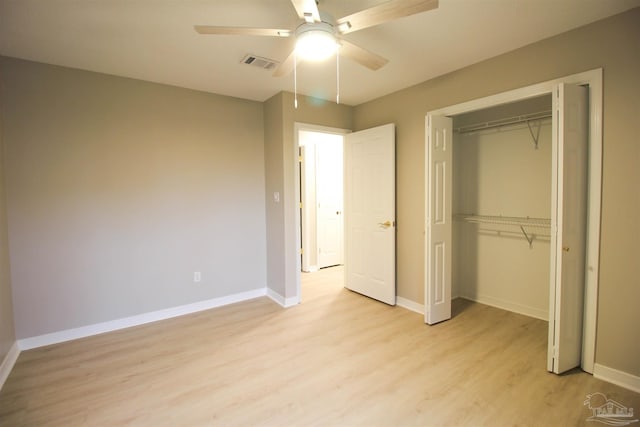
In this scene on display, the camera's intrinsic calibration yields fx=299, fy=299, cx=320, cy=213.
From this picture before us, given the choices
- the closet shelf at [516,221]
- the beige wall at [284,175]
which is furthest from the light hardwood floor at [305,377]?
the closet shelf at [516,221]

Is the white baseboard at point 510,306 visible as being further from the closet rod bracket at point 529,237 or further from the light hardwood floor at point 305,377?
the closet rod bracket at point 529,237

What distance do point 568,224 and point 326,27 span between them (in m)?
2.13

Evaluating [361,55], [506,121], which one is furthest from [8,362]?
[506,121]

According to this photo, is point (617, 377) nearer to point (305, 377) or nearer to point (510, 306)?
point (510, 306)

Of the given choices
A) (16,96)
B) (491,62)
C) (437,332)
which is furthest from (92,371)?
(491,62)

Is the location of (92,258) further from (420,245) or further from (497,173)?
(497,173)

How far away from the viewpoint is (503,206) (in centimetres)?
348

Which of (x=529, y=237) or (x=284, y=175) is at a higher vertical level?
(x=284, y=175)

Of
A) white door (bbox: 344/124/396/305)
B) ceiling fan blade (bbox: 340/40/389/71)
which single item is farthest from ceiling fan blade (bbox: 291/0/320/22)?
white door (bbox: 344/124/396/305)

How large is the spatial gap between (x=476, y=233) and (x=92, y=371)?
163 inches

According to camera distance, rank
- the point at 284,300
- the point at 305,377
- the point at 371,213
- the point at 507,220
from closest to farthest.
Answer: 1. the point at 305,377
2. the point at 507,220
3. the point at 284,300
4. the point at 371,213

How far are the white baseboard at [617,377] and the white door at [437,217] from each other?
1.23 meters

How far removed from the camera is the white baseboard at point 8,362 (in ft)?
7.29

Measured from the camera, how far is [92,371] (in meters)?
2.35
